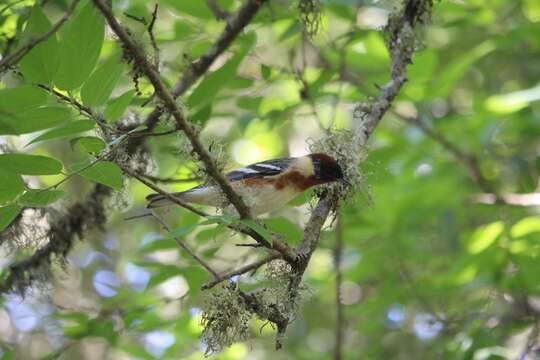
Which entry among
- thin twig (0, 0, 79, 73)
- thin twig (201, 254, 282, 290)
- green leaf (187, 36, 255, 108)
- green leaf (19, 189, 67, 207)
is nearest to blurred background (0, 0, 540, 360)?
green leaf (187, 36, 255, 108)

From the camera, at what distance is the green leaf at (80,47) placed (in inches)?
81.7

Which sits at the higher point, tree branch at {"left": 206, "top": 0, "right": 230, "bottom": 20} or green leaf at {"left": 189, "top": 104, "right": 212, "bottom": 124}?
tree branch at {"left": 206, "top": 0, "right": 230, "bottom": 20}

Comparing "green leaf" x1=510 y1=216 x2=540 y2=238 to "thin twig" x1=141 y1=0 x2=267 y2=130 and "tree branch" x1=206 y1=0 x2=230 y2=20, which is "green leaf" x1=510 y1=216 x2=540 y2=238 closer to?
"thin twig" x1=141 y1=0 x2=267 y2=130

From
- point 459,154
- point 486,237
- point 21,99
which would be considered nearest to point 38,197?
point 21,99

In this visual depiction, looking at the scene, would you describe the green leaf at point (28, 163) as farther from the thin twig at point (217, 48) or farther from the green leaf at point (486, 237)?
the green leaf at point (486, 237)

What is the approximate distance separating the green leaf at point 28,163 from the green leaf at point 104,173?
83 mm

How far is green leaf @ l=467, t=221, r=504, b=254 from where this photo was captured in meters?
3.55

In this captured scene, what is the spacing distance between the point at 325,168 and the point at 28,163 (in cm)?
156

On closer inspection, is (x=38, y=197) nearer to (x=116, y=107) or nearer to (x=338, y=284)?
(x=116, y=107)

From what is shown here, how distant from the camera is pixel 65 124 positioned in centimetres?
217

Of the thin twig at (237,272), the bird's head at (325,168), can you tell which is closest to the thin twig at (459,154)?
the bird's head at (325,168)

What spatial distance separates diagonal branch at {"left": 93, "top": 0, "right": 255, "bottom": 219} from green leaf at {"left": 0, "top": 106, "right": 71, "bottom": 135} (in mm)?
302

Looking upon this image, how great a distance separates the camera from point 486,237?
11.7 ft

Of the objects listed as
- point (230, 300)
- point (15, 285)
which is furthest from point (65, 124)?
point (15, 285)
